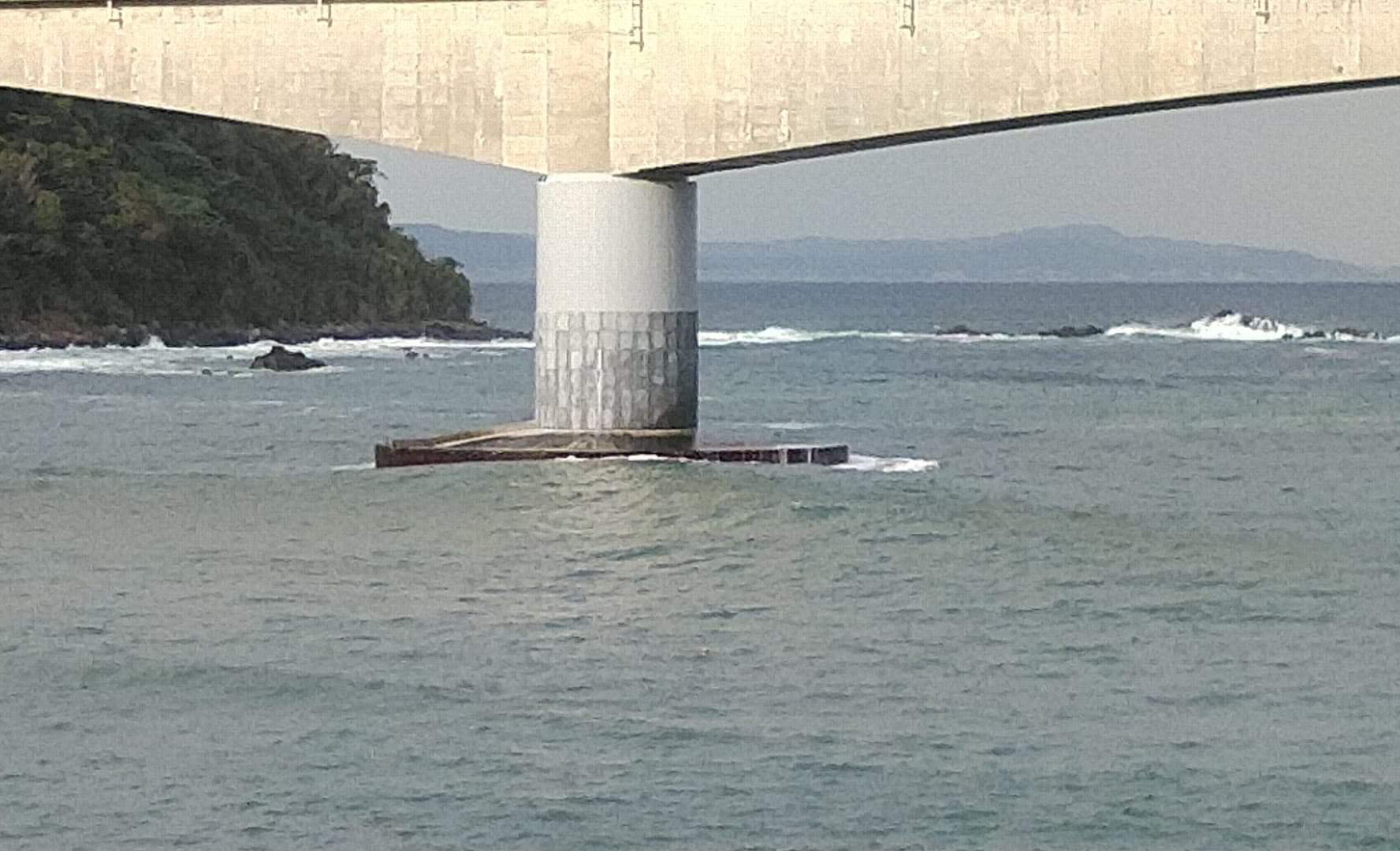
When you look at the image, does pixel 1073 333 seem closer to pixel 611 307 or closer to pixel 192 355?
pixel 192 355

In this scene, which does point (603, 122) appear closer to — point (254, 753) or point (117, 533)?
point (117, 533)

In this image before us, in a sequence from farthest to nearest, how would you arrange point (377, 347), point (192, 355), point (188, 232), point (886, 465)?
1. point (377, 347)
2. point (188, 232)
3. point (192, 355)
4. point (886, 465)

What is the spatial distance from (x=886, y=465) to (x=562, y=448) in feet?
18.3

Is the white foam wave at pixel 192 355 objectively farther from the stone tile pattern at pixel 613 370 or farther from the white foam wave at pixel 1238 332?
the stone tile pattern at pixel 613 370

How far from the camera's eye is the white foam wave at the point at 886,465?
3744 cm

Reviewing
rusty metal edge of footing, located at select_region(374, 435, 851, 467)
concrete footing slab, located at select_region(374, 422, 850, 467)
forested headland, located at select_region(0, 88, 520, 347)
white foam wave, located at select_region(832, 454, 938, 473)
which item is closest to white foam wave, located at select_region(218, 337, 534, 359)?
forested headland, located at select_region(0, 88, 520, 347)

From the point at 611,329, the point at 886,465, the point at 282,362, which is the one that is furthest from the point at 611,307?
the point at 282,362

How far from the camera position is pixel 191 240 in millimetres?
87688

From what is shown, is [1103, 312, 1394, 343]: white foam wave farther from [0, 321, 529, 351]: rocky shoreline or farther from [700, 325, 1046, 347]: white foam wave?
[0, 321, 529, 351]: rocky shoreline

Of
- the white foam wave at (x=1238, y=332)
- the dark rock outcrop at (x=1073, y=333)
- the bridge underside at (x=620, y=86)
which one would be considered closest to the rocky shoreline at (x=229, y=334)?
the dark rock outcrop at (x=1073, y=333)

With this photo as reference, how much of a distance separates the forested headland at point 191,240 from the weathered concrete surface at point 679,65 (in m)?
39.1

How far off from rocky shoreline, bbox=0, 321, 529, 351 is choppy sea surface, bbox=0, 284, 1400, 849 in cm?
3378

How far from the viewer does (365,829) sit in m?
16.7

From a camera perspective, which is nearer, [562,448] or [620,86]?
[562,448]
